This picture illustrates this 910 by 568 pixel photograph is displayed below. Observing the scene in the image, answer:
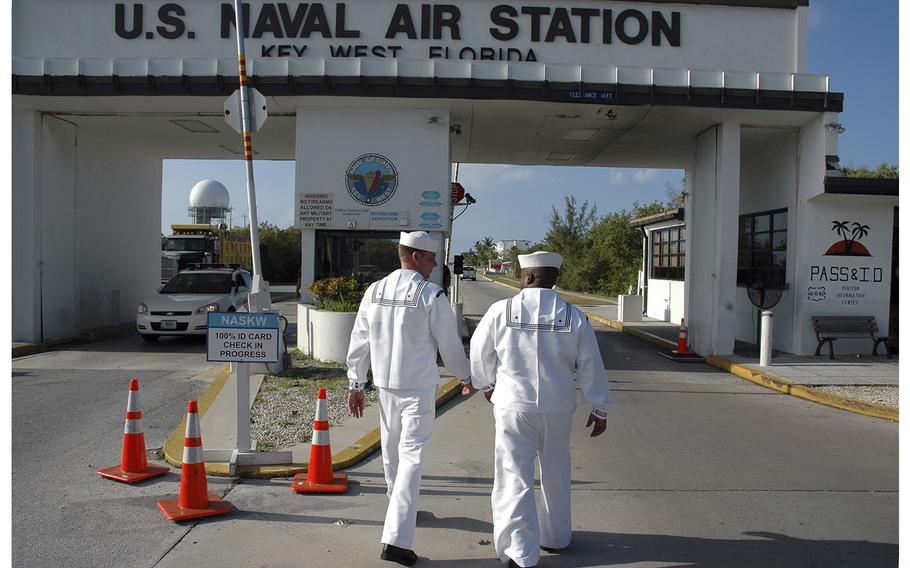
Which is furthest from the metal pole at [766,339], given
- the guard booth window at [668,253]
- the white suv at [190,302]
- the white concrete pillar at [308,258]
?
the white suv at [190,302]

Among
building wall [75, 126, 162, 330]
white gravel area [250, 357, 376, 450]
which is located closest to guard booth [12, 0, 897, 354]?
building wall [75, 126, 162, 330]

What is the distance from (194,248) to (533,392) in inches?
1018

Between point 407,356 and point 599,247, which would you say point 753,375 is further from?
point 599,247

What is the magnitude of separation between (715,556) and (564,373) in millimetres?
1497

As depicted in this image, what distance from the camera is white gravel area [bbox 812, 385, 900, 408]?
9.26 meters

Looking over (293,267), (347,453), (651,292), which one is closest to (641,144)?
(651,292)

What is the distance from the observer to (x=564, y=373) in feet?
13.6

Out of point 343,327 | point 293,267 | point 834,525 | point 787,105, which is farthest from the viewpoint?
point 293,267

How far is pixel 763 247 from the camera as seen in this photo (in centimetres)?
1502

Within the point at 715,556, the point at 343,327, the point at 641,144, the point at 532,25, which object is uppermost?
the point at 532,25

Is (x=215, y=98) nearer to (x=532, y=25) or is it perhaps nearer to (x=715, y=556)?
(x=532, y=25)

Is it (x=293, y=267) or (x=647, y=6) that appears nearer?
(x=647, y=6)

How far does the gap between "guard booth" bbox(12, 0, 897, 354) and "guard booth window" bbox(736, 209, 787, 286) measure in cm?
7

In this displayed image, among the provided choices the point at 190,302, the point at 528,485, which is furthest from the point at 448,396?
the point at 190,302
